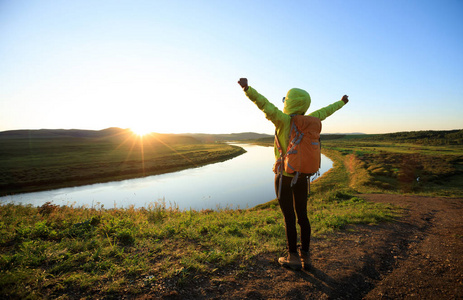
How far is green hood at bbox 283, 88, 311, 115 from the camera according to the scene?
3.33 meters

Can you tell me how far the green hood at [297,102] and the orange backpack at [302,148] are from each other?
0.60 feet

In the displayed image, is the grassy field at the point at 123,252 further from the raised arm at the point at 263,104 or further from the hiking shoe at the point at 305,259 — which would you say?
the raised arm at the point at 263,104

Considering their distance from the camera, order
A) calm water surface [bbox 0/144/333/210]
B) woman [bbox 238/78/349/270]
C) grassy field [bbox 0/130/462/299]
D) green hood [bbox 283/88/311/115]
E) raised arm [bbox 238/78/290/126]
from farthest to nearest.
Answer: calm water surface [bbox 0/144/333/210] < green hood [bbox 283/88/311/115] < woman [bbox 238/78/349/270] < raised arm [bbox 238/78/290/126] < grassy field [bbox 0/130/462/299]

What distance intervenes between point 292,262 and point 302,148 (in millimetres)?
2067

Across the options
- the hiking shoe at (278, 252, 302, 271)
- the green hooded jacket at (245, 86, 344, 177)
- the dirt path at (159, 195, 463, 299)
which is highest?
the green hooded jacket at (245, 86, 344, 177)

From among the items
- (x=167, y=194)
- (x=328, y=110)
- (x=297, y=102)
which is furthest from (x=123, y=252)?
(x=167, y=194)

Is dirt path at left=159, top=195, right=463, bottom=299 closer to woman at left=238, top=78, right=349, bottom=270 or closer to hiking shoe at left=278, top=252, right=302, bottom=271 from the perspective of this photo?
hiking shoe at left=278, top=252, right=302, bottom=271

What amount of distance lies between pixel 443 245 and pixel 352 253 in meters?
2.36

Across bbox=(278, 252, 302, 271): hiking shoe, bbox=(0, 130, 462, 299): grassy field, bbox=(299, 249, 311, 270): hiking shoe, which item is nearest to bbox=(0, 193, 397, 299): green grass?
bbox=(0, 130, 462, 299): grassy field

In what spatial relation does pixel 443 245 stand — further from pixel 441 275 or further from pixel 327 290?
pixel 327 290

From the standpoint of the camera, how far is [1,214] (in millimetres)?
6641

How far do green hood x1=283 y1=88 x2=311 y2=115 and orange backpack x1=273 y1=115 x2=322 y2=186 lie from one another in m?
0.18

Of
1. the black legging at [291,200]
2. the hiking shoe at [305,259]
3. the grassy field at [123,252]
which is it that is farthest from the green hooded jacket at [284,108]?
the grassy field at [123,252]

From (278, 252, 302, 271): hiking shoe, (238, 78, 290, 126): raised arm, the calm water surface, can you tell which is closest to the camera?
(238, 78, 290, 126): raised arm
